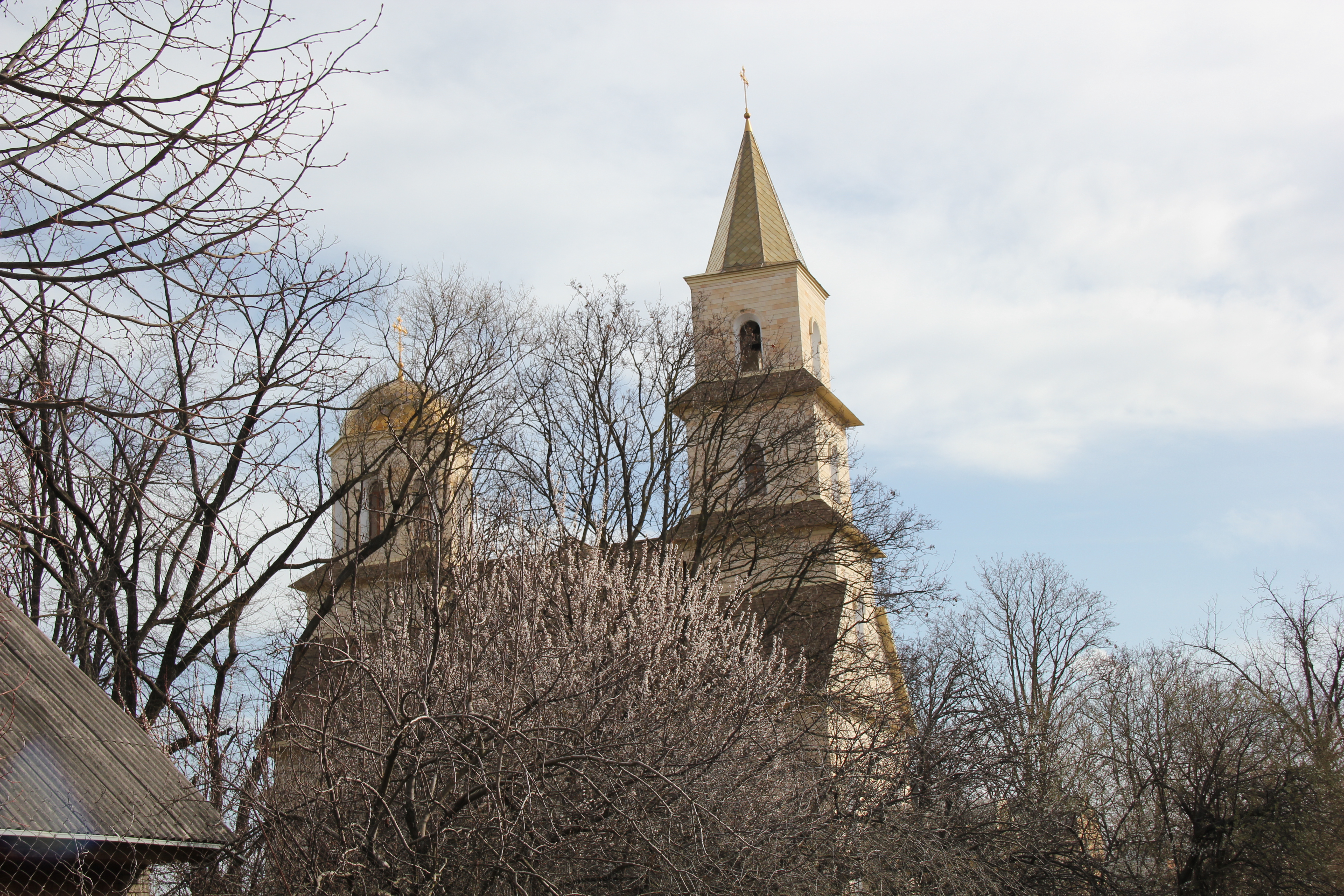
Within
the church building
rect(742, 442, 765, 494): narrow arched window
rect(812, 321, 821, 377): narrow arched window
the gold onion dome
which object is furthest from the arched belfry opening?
the gold onion dome

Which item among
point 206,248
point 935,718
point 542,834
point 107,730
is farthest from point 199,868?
point 935,718

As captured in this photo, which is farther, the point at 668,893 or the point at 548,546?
the point at 548,546

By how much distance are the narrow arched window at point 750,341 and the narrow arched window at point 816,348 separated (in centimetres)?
150

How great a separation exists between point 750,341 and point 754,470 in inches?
252

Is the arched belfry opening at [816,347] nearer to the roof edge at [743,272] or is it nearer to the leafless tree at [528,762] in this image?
the roof edge at [743,272]

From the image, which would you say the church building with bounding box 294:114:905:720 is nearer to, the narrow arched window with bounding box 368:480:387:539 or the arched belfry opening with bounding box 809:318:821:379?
the narrow arched window with bounding box 368:480:387:539

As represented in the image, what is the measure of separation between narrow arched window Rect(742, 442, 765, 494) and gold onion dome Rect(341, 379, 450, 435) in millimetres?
6326

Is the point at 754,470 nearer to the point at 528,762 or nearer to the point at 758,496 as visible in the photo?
the point at 758,496

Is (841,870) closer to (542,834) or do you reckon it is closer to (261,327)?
(542,834)

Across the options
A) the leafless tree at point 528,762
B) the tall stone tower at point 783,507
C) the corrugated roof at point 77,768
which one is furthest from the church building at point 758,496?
the corrugated roof at point 77,768

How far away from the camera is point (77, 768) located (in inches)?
395

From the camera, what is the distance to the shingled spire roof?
33.2 m

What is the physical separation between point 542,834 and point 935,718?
9.75 m

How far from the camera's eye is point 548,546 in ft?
55.0
